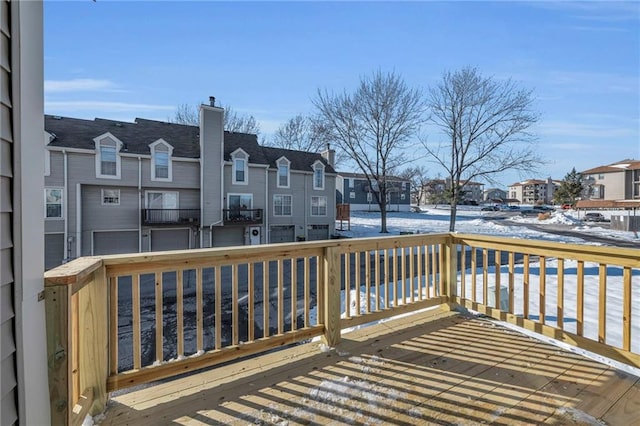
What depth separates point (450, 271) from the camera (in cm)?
355

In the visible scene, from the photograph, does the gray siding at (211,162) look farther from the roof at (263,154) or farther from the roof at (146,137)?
the roof at (263,154)

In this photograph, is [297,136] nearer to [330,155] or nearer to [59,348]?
[330,155]

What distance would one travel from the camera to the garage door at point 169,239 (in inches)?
583

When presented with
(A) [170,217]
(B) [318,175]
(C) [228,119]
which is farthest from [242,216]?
(C) [228,119]

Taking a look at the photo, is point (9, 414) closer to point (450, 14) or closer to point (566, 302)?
point (566, 302)

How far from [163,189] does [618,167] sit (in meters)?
50.0

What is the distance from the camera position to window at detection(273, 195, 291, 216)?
→ 17614mm

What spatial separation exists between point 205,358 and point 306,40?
6.22 meters

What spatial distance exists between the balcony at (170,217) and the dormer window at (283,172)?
4.82 m

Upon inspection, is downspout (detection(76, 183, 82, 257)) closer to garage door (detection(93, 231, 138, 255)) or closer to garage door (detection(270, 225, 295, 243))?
garage door (detection(93, 231, 138, 255))

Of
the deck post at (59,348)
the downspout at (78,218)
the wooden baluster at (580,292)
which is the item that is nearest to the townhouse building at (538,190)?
the downspout at (78,218)

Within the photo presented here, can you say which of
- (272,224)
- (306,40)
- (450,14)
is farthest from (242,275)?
(450,14)

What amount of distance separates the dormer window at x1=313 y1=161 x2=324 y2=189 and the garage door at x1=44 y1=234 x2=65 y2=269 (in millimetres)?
12431

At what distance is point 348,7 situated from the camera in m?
5.60
